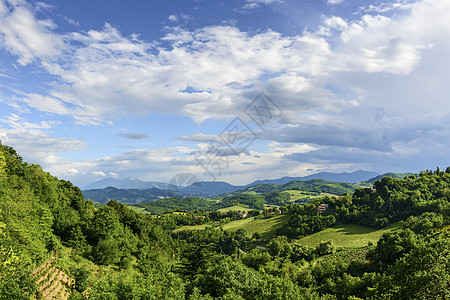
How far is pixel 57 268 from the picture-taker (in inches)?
1396

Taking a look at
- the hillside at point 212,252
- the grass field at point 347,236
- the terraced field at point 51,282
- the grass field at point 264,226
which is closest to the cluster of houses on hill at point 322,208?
the hillside at point 212,252

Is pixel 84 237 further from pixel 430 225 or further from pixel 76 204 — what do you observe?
pixel 430 225

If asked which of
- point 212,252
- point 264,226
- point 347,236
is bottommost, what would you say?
point 264,226

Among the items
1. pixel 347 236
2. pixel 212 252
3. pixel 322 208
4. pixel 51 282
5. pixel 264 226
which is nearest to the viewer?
pixel 51 282

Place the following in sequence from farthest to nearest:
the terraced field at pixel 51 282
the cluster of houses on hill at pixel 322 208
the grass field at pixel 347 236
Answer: the cluster of houses on hill at pixel 322 208 < the grass field at pixel 347 236 < the terraced field at pixel 51 282

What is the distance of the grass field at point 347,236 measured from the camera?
95.2 metres

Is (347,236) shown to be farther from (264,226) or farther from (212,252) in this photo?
(212,252)

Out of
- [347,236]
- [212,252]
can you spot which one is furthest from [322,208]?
[212,252]

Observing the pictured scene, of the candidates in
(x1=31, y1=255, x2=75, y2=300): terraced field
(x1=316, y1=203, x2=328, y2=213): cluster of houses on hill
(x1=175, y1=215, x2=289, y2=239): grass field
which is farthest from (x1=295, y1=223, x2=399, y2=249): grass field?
(x1=31, y1=255, x2=75, y2=300): terraced field

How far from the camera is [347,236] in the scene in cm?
10425

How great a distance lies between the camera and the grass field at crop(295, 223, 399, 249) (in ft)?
312

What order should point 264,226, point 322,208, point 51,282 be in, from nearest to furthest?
point 51,282, point 322,208, point 264,226

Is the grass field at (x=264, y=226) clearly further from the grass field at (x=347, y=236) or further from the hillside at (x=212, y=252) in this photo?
the grass field at (x=347, y=236)

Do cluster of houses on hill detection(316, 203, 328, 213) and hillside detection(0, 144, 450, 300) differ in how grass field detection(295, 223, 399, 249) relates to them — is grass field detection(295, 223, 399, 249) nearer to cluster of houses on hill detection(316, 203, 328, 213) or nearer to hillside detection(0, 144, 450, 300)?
hillside detection(0, 144, 450, 300)
